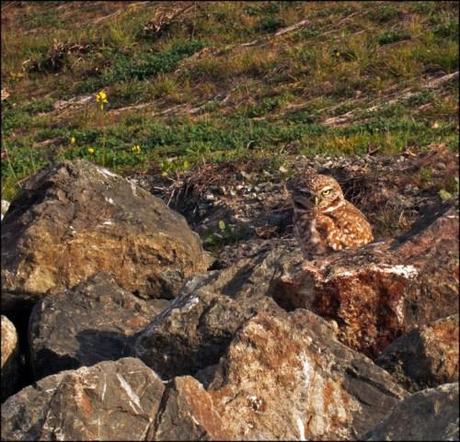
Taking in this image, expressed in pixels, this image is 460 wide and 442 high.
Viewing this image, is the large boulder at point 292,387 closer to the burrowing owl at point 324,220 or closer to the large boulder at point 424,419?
the large boulder at point 424,419

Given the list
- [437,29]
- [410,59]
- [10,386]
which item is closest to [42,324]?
[10,386]

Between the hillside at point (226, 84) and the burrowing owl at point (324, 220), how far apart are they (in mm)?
3720

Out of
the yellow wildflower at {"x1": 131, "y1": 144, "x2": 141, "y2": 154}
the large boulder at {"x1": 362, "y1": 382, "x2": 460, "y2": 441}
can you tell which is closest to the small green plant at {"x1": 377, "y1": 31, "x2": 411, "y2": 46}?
the yellow wildflower at {"x1": 131, "y1": 144, "x2": 141, "y2": 154}

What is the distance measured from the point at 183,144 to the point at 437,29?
5.01m

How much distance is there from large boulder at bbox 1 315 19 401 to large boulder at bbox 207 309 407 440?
1.55 metres

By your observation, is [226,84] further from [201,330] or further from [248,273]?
[201,330]

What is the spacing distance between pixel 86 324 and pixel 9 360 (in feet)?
1.49

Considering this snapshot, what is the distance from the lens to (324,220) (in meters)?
6.62

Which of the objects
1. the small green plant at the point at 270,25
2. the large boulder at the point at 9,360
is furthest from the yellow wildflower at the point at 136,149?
the small green plant at the point at 270,25

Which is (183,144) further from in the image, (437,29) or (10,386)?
(10,386)

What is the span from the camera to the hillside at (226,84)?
1218 cm

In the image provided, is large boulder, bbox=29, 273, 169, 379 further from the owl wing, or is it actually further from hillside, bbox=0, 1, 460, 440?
the owl wing

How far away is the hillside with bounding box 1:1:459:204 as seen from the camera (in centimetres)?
1218

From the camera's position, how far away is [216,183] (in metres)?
10.4
